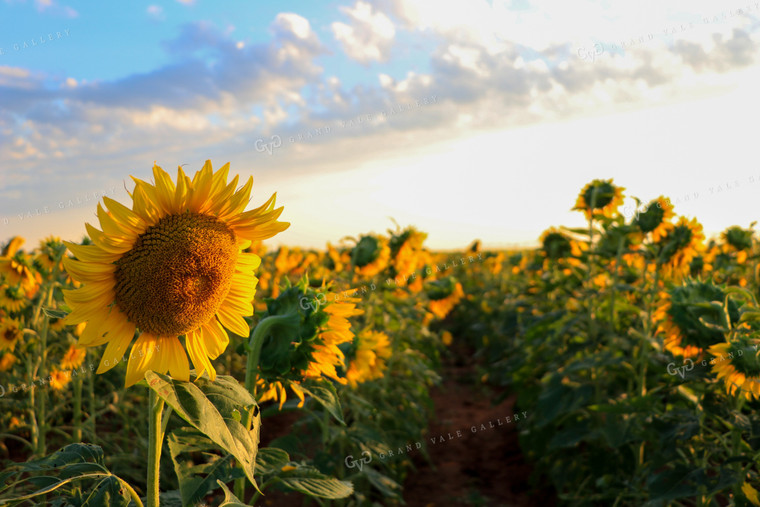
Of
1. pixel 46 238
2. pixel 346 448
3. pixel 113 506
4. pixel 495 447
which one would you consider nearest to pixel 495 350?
pixel 495 447

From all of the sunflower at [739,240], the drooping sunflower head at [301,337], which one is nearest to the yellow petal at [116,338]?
the drooping sunflower head at [301,337]

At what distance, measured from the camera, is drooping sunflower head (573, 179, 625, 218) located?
4.66m

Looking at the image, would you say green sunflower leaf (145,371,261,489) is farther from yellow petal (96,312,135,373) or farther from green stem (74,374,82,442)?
green stem (74,374,82,442)

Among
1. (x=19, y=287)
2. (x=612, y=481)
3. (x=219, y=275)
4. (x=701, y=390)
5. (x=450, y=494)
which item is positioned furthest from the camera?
(x=450, y=494)

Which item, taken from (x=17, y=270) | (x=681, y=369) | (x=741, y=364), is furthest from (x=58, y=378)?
(x=741, y=364)

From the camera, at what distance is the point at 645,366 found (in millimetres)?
3670

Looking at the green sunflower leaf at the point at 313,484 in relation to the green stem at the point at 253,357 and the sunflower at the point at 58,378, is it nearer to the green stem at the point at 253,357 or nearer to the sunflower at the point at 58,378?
the green stem at the point at 253,357

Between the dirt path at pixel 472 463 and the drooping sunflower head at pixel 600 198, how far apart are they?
2190mm

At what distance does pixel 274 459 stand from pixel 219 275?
594 mm

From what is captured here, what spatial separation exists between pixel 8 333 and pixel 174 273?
318cm

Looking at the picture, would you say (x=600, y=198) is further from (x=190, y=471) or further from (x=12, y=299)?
(x=12, y=299)

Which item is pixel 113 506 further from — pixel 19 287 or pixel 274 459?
pixel 19 287

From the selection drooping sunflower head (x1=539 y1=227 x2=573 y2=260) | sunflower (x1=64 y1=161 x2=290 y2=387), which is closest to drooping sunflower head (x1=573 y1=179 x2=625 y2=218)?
drooping sunflower head (x1=539 y1=227 x2=573 y2=260)

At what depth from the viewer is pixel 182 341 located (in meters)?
1.63
